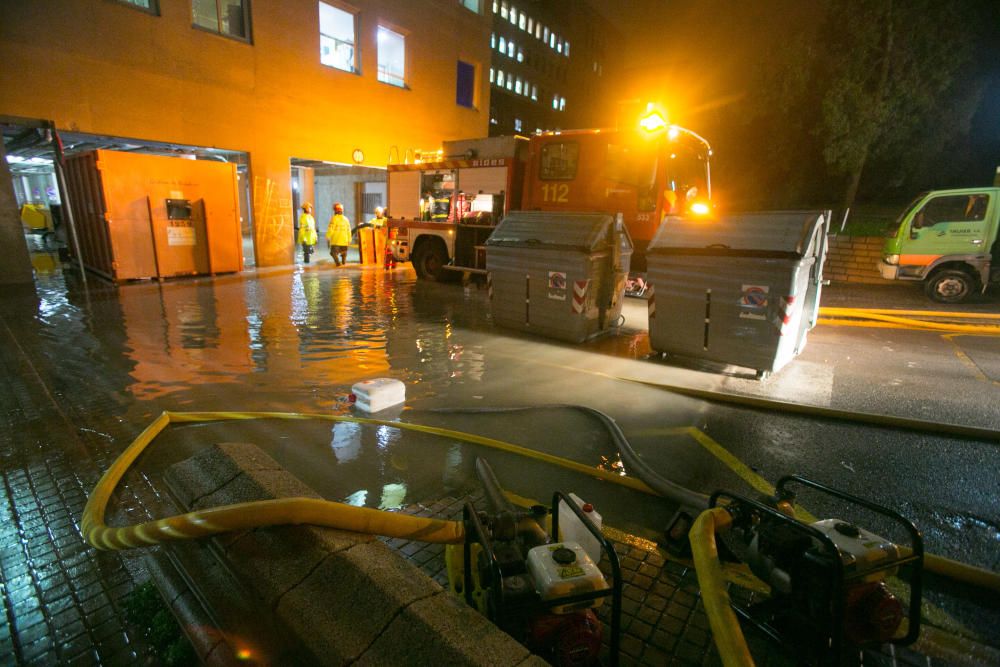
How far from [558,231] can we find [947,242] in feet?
30.8

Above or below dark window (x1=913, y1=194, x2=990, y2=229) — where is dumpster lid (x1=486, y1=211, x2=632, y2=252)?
below

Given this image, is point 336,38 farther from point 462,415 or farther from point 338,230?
point 462,415

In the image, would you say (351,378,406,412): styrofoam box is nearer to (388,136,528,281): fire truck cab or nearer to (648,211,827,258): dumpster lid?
(648,211,827,258): dumpster lid

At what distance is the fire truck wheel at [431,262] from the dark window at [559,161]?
3.48 meters

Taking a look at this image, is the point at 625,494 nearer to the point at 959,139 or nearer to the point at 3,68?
the point at 3,68

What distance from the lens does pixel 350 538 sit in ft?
6.79

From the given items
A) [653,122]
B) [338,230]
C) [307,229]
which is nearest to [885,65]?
[653,122]

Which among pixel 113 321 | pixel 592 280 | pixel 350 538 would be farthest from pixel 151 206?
pixel 350 538

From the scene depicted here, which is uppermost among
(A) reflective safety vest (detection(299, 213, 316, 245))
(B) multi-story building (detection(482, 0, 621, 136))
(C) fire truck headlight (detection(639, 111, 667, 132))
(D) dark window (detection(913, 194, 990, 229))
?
(B) multi-story building (detection(482, 0, 621, 136))

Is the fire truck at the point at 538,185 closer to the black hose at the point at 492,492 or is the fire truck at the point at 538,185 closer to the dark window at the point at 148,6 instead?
the black hose at the point at 492,492

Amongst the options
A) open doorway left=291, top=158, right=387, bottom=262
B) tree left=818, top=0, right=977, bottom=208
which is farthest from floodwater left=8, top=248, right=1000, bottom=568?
open doorway left=291, top=158, right=387, bottom=262

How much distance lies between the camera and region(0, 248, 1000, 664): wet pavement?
9.18 feet

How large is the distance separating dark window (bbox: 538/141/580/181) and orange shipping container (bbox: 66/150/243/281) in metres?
7.86

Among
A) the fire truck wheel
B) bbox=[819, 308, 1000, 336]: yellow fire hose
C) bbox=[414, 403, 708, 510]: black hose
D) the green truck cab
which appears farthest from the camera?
the fire truck wheel
